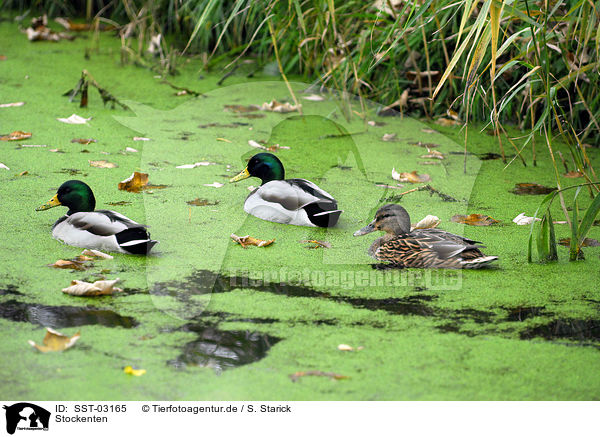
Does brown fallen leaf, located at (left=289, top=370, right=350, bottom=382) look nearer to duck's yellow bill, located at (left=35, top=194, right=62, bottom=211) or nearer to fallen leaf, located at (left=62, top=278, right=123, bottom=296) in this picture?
fallen leaf, located at (left=62, top=278, right=123, bottom=296)

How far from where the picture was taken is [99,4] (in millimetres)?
6727

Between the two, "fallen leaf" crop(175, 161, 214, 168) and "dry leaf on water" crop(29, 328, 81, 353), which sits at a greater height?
"dry leaf on water" crop(29, 328, 81, 353)

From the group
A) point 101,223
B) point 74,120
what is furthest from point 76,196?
point 74,120

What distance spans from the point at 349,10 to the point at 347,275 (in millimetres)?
2652

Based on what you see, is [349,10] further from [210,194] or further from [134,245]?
[134,245]

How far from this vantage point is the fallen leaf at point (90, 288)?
2604 millimetres

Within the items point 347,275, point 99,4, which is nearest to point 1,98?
point 99,4

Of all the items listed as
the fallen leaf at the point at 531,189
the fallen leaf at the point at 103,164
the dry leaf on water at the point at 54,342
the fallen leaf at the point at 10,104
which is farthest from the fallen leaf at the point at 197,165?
the dry leaf on water at the point at 54,342

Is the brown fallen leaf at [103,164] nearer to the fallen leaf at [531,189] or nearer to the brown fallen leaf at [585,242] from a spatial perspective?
the fallen leaf at [531,189]

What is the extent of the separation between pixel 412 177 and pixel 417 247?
1.09 m

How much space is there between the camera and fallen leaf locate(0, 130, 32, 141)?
14.1ft

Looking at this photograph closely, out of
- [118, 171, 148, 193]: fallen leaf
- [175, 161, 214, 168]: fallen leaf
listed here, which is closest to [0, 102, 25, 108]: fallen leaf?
[175, 161, 214, 168]: fallen leaf

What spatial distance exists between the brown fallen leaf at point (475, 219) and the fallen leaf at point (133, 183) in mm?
1508

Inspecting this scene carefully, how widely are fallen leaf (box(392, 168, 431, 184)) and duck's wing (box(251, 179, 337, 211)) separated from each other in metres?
0.78
